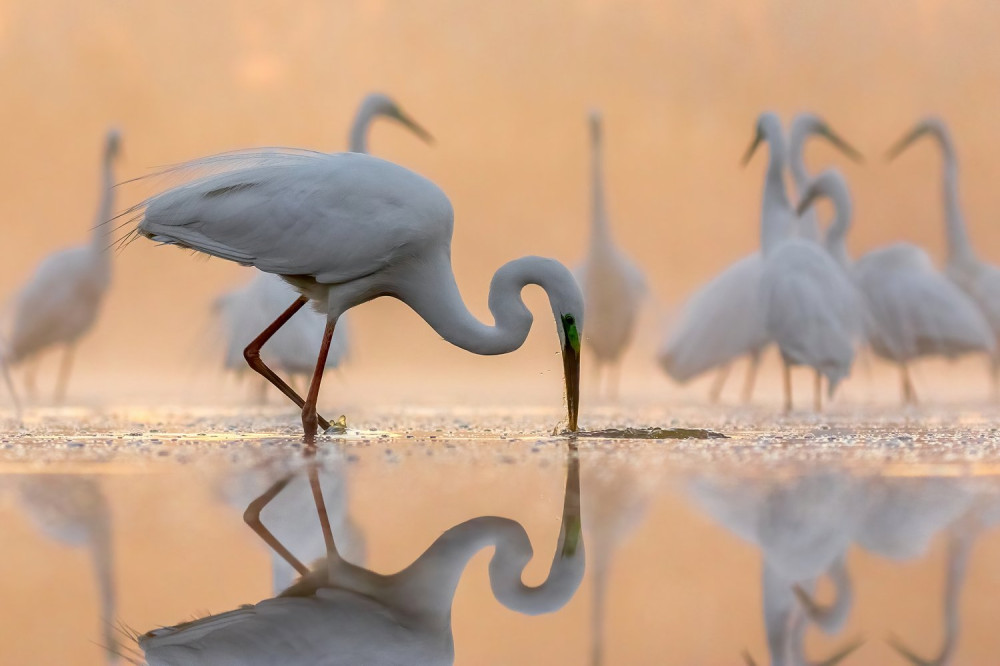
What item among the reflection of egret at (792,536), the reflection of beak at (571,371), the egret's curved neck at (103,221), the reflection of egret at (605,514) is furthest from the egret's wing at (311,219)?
the egret's curved neck at (103,221)

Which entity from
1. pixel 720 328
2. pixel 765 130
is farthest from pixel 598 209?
pixel 720 328

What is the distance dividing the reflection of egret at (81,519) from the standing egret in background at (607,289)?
805 centimetres

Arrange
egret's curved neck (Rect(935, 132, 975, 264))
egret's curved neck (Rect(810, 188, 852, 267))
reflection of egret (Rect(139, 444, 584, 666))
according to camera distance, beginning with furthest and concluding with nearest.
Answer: egret's curved neck (Rect(935, 132, 975, 264))
egret's curved neck (Rect(810, 188, 852, 267))
reflection of egret (Rect(139, 444, 584, 666))

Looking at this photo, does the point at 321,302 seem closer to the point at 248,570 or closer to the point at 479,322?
the point at 479,322

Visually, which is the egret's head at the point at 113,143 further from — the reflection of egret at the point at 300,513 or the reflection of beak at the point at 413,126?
the reflection of egret at the point at 300,513

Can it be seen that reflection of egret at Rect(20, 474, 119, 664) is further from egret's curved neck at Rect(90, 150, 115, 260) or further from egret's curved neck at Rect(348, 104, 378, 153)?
egret's curved neck at Rect(90, 150, 115, 260)

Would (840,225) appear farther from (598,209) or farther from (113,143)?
(113,143)

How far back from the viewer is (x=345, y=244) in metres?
5.55

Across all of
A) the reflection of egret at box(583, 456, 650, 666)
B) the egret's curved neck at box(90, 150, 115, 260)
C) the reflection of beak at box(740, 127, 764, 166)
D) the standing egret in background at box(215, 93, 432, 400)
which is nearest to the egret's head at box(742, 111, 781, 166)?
the reflection of beak at box(740, 127, 764, 166)

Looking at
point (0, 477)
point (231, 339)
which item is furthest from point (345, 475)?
point (231, 339)

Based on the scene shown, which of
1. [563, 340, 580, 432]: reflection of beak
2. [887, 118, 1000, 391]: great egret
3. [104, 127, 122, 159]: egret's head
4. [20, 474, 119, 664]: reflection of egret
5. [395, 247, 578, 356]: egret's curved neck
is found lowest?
[20, 474, 119, 664]: reflection of egret

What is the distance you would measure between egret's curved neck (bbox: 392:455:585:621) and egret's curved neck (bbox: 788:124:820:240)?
351 inches

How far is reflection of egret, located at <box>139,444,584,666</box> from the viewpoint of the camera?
1.96 m

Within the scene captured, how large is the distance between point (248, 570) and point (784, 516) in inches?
53.8
